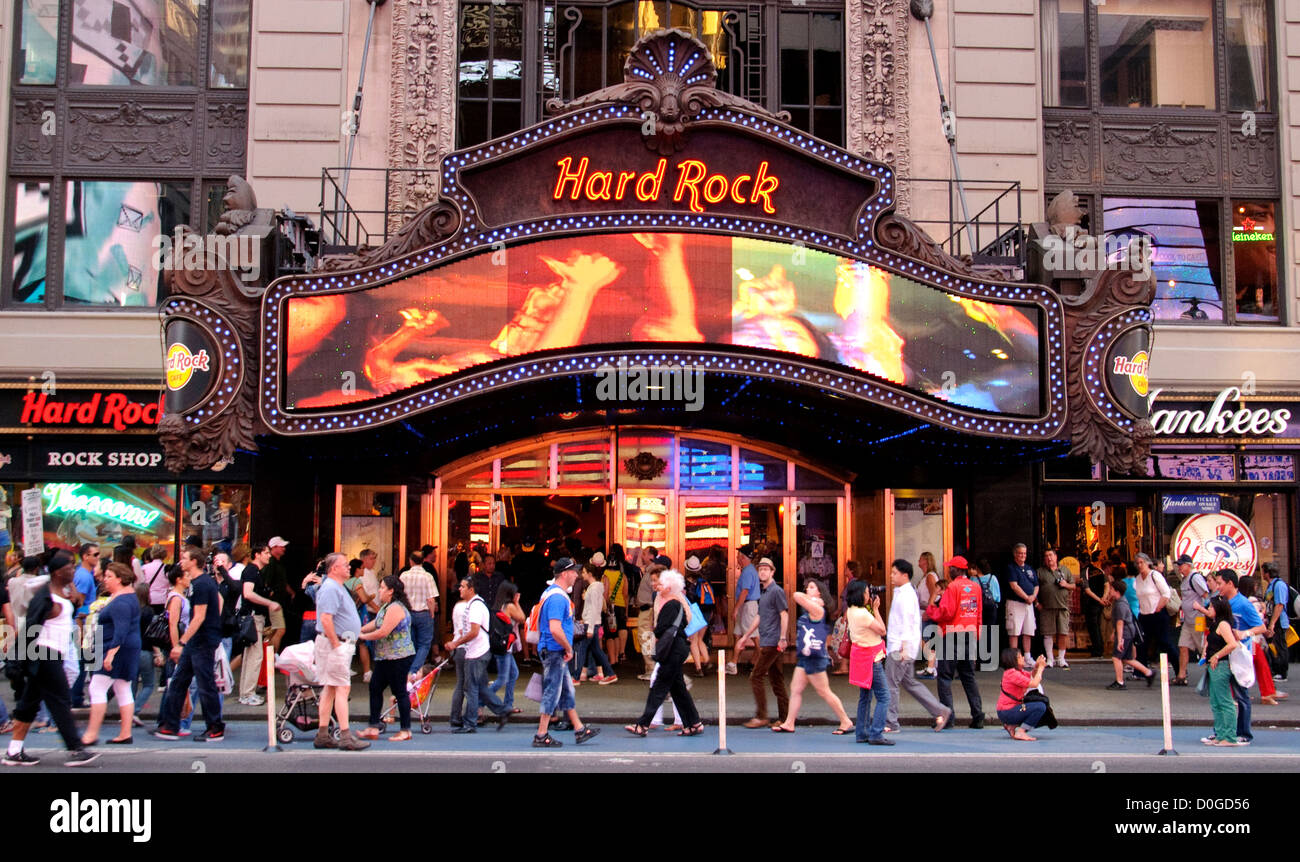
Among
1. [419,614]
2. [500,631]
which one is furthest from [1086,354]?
[419,614]

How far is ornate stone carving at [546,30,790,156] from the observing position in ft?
54.4

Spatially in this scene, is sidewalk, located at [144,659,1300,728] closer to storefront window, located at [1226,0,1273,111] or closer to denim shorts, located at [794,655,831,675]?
denim shorts, located at [794,655,831,675]

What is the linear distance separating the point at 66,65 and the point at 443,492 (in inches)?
379

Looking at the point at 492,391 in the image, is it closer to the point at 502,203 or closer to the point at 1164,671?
the point at 502,203

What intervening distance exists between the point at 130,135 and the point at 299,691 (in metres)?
12.3

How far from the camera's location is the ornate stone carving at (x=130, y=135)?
21.5m

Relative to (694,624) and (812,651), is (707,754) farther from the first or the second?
(694,624)

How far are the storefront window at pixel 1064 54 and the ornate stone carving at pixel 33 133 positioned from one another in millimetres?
Answer: 17087

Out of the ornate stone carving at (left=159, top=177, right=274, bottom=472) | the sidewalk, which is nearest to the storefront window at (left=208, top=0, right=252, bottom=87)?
the ornate stone carving at (left=159, top=177, right=274, bottom=472)

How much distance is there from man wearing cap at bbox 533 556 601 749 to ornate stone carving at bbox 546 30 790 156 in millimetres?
6440

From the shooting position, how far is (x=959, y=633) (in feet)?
48.5

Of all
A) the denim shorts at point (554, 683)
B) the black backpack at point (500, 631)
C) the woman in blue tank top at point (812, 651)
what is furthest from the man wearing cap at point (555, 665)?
the woman in blue tank top at point (812, 651)

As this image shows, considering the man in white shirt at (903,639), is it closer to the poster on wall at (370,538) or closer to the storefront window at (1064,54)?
the poster on wall at (370,538)
